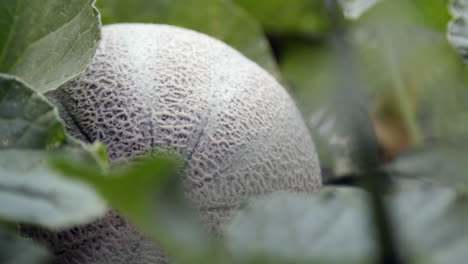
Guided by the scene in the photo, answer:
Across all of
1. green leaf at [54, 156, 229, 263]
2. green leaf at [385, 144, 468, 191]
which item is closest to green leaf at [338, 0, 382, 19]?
green leaf at [385, 144, 468, 191]

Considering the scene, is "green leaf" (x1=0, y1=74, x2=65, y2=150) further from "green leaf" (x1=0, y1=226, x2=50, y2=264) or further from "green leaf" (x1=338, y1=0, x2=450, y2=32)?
"green leaf" (x1=338, y1=0, x2=450, y2=32)

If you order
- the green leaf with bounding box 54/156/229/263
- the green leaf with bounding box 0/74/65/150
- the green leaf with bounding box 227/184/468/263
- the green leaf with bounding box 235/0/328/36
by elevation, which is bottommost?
the green leaf with bounding box 235/0/328/36

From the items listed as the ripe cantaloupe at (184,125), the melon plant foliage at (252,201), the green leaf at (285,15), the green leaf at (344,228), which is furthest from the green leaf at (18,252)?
the green leaf at (285,15)

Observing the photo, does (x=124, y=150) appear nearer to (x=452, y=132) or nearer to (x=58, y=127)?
(x=58, y=127)

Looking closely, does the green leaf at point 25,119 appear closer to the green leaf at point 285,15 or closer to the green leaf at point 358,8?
the green leaf at point 358,8

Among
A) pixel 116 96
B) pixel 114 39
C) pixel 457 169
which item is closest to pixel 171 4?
pixel 114 39

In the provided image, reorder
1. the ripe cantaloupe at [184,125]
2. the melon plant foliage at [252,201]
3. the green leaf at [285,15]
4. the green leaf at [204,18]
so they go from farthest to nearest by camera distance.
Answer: the green leaf at [285,15] < the green leaf at [204,18] < the ripe cantaloupe at [184,125] < the melon plant foliage at [252,201]
